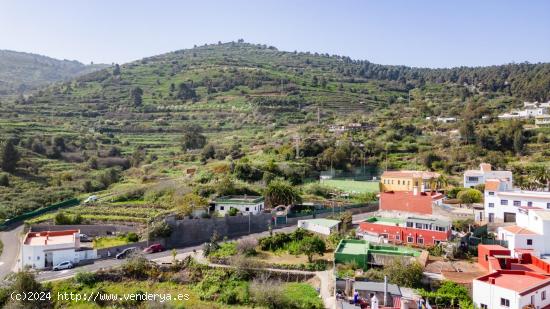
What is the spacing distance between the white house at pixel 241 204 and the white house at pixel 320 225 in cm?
320

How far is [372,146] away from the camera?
49.1 m

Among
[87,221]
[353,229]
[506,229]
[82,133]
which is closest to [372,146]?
[353,229]

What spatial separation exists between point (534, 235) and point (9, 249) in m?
27.8

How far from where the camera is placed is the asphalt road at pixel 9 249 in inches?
934

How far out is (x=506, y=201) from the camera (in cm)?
2888

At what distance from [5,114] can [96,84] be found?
1152 inches

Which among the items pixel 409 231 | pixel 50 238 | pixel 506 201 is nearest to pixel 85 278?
pixel 50 238

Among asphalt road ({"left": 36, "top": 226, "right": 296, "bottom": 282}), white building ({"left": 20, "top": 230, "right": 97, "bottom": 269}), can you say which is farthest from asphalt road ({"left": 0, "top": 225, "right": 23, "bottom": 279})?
asphalt road ({"left": 36, "top": 226, "right": 296, "bottom": 282})

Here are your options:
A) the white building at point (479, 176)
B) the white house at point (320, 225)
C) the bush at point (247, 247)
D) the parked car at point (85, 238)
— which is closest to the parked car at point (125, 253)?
the parked car at point (85, 238)

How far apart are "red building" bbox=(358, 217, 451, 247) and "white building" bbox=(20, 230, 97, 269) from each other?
50.3 ft

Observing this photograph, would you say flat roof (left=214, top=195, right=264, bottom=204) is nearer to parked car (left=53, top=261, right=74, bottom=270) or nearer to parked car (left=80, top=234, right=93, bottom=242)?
parked car (left=80, top=234, right=93, bottom=242)

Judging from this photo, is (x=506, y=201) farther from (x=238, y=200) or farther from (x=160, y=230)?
(x=160, y=230)

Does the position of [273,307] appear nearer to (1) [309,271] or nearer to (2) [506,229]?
(1) [309,271]

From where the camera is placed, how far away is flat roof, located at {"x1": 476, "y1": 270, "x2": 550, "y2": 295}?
17.8 m
